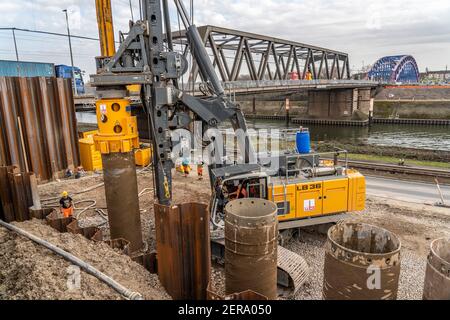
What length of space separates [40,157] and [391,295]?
629 inches

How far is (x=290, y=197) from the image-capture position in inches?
383

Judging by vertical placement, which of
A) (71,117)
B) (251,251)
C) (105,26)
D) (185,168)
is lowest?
(185,168)

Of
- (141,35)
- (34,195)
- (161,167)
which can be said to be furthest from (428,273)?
(34,195)

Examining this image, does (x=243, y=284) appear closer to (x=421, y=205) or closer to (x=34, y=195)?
(x=34, y=195)

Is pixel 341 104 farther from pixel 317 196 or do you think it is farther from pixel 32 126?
pixel 317 196

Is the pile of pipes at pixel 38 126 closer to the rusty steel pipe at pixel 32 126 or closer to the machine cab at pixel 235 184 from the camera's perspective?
the rusty steel pipe at pixel 32 126

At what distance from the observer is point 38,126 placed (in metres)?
15.7

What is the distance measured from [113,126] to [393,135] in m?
52.5

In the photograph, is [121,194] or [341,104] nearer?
[121,194]

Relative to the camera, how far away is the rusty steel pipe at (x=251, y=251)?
5746mm

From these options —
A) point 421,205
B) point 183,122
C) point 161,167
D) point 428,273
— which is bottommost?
point 421,205

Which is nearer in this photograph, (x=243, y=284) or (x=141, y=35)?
(x=243, y=284)

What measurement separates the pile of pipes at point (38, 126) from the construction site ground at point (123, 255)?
1.33 m

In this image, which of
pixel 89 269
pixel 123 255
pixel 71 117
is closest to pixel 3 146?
pixel 71 117
